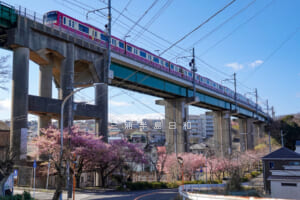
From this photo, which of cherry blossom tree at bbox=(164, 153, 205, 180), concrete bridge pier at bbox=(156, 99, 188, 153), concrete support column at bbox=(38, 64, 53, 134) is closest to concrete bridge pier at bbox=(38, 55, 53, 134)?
concrete support column at bbox=(38, 64, 53, 134)

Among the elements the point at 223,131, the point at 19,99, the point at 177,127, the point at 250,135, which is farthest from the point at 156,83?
the point at 250,135

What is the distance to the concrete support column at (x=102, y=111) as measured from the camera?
38969 mm

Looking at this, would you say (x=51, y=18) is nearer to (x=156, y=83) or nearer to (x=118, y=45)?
(x=118, y=45)

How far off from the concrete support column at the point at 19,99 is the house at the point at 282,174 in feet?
78.9

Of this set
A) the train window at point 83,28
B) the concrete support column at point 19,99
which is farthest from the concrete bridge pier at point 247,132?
the concrete support column at point 19,99

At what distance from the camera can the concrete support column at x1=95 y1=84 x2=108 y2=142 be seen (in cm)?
3897

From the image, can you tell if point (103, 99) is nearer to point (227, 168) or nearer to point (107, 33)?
point (107, 33)

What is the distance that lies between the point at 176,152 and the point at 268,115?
73.1 m

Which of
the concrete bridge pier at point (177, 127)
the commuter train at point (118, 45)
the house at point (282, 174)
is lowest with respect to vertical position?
the house at point (282, 174)

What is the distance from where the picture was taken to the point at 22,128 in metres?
28.3

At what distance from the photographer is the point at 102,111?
128 ft

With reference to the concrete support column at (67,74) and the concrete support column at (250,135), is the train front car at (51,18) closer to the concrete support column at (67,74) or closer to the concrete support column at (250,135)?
the concrete support column at (67,74)

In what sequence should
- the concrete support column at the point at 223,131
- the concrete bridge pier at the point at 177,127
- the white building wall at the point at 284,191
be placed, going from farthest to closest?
the concrete support column at the point at 223,131 < the concrete bridge pier at the point at 177,127 < the white building wall at the point at 284,191

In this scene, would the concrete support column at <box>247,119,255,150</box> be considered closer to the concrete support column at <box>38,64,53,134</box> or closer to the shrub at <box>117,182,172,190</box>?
the shrub at <box>117,182,172,190</box>
